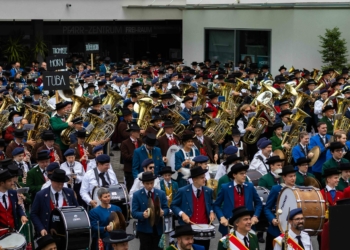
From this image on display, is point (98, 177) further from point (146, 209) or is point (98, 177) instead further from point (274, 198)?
point (274, 198)

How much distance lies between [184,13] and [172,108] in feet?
66.8

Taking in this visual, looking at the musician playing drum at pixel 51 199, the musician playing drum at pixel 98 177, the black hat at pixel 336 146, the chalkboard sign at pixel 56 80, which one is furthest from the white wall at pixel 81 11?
the musician playing drum at pixel 51 199

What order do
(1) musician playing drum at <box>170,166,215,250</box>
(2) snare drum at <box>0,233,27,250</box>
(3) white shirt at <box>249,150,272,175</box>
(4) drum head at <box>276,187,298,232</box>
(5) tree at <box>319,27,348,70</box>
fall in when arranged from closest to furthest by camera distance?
(2) snare drum at <box>0,233,27,250</box> < (4) drum head at <box>276,187,298,232</box> < (1) musician playing drum at <box>170,166,215,250</box> < (3) white shirt at <box>249,150,272,175</box> < (5) tree at <box>319,27,348,70</box>

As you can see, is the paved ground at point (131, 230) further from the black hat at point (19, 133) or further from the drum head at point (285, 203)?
the black hat at point (19, 133)

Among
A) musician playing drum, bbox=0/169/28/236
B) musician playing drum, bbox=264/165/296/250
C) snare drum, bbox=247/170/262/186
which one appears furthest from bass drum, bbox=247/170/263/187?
musician playing drum, bbox=0/169/28/236

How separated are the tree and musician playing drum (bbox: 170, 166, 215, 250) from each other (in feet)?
62.7

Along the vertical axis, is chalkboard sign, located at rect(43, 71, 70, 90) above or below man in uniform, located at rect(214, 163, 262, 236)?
above

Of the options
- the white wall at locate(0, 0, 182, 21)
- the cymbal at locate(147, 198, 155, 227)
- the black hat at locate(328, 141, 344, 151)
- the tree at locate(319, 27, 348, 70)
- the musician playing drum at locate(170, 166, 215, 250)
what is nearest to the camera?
the cymbal at locate(147, 198, 155, 227)

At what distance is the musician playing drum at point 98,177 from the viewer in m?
12.2

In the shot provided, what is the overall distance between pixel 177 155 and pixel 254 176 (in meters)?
1.45

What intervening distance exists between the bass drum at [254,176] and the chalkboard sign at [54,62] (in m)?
7.40

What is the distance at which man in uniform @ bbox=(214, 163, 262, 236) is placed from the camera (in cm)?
1109

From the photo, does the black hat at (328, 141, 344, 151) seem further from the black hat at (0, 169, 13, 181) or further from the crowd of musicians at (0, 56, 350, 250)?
the black hat at (0, 169, 13, 181)

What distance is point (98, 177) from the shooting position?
12.3 metres
